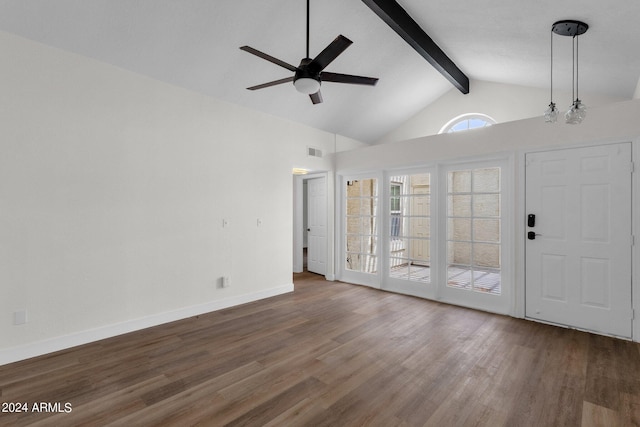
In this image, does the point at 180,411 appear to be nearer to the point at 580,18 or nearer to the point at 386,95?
the point at 580,18

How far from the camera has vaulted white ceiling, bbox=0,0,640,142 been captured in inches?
110

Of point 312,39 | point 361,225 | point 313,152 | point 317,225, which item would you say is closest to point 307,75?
point 312,39

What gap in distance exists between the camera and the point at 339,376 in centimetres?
251

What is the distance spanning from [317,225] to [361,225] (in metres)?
1.19

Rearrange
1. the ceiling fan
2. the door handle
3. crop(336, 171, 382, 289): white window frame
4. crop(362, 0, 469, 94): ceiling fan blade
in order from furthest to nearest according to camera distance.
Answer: crop(336, 171, 382, 289): white window frame → the door handle → crop(362, 0, 469, 94): ceiling fan blade → the ceiling fan

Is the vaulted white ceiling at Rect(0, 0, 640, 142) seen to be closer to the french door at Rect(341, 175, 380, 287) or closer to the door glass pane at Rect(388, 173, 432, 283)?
the french door at Rect(341, 175, 380, 287)

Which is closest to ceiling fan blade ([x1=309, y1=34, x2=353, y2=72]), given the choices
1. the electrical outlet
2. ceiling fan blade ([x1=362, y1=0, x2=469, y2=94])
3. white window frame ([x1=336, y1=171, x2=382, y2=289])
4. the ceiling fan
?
the ceiling fan

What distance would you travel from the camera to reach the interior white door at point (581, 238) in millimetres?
3279

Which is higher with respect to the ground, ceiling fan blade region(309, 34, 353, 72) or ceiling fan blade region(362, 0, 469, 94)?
ceiling fan blade region(362, 0, 469, 94)

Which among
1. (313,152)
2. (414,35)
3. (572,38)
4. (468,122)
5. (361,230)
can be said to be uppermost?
(414,35)

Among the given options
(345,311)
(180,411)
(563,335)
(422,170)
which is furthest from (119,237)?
(563,335)

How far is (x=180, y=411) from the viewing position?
208 cm

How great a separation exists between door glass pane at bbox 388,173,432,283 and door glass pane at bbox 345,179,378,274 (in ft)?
1.13

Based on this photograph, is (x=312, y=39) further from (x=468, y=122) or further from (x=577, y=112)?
(x=468, y=122)
